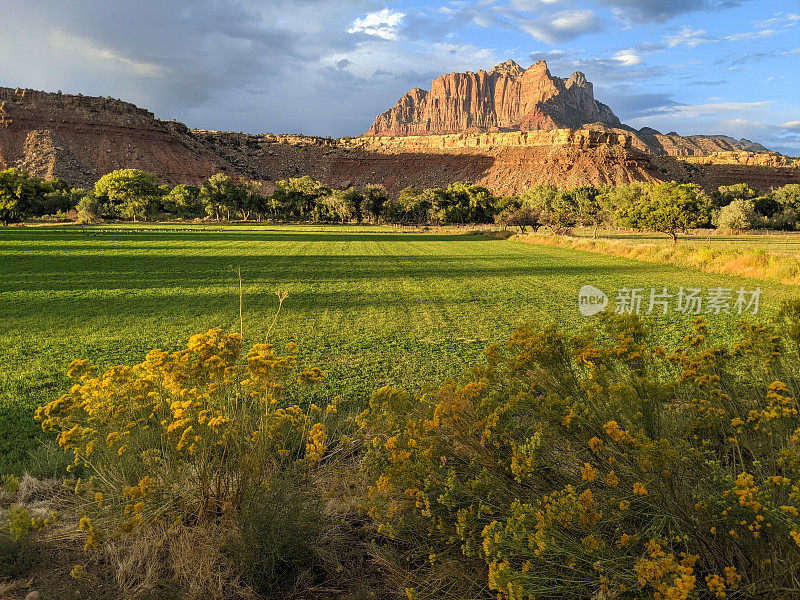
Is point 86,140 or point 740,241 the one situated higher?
point 86,140

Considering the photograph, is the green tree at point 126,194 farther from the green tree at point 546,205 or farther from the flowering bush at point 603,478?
the flowering bush at point 603,478

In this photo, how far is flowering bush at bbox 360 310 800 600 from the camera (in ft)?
7.36

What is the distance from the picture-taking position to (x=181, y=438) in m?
3.48

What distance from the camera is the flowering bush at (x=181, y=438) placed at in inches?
142

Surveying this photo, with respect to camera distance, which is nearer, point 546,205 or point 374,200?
point 546,205

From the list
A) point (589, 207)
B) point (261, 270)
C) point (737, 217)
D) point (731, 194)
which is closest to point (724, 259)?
point (261, 270)

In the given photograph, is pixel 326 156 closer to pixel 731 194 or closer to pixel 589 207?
pixel 589 207

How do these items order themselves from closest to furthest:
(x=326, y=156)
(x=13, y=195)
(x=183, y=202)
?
(x=13, y=195) → (x=183, y=202) → (x=326, y=156)

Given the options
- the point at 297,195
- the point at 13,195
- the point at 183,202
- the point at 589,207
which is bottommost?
the point at 13,195

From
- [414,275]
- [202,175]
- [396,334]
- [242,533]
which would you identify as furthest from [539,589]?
[202,175]

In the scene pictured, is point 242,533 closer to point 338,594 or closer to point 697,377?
point 338,594

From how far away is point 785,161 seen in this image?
14475 cm

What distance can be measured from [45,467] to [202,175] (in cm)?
13852

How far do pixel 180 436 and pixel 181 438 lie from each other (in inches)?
16.2
